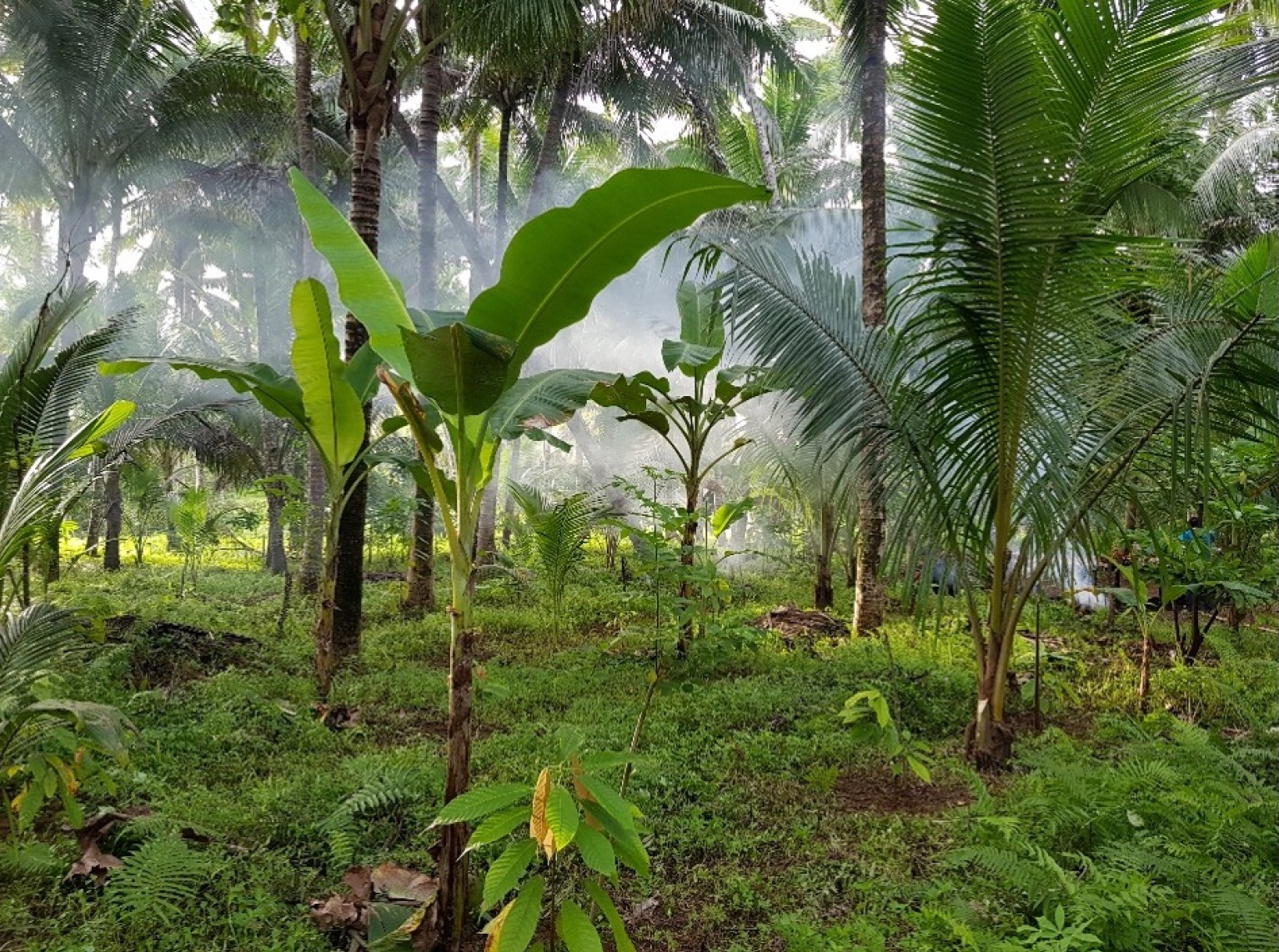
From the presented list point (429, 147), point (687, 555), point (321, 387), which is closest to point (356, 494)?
point (321, 387)

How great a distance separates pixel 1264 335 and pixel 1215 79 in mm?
1404

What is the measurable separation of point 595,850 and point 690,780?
1845 millimetres

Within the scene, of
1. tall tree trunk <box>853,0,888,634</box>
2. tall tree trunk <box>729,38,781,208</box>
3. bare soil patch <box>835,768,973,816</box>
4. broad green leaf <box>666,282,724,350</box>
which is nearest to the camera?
bare soil patch <box>835,768,973,816</box>

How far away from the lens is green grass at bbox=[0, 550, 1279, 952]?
2.22 meters

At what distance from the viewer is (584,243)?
2.18m

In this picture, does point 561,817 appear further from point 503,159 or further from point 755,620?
point 503,159

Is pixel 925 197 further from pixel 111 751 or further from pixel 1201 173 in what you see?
pixel 1201 173

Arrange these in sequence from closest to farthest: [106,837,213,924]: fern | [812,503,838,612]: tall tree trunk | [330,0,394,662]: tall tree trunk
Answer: [106,837,213,924]: fern < [330,0,394,662]: tall tree trunk < [812,503,838,612]: tall tree trunk

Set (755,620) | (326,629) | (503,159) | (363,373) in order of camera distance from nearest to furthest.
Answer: (363,373) < (326,629) < (755,620) < (503,159)

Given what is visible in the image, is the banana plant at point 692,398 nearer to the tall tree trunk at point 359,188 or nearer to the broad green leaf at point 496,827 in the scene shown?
the tall tree trunk at point 359,188

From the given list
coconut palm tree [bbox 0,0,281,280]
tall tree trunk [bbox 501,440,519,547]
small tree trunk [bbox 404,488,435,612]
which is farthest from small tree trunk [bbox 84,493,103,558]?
small tree trunk [bbox 404,488,435,612]

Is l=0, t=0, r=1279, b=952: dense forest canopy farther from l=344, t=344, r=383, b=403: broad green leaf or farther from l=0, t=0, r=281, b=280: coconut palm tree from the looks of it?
l=0, t=0, r=281, b=280: coconut palm tree

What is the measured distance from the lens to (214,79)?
9.88 metres

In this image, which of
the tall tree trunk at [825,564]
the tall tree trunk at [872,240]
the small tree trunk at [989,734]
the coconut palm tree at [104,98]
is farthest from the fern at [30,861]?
the coconut palm tree at [104,98]
